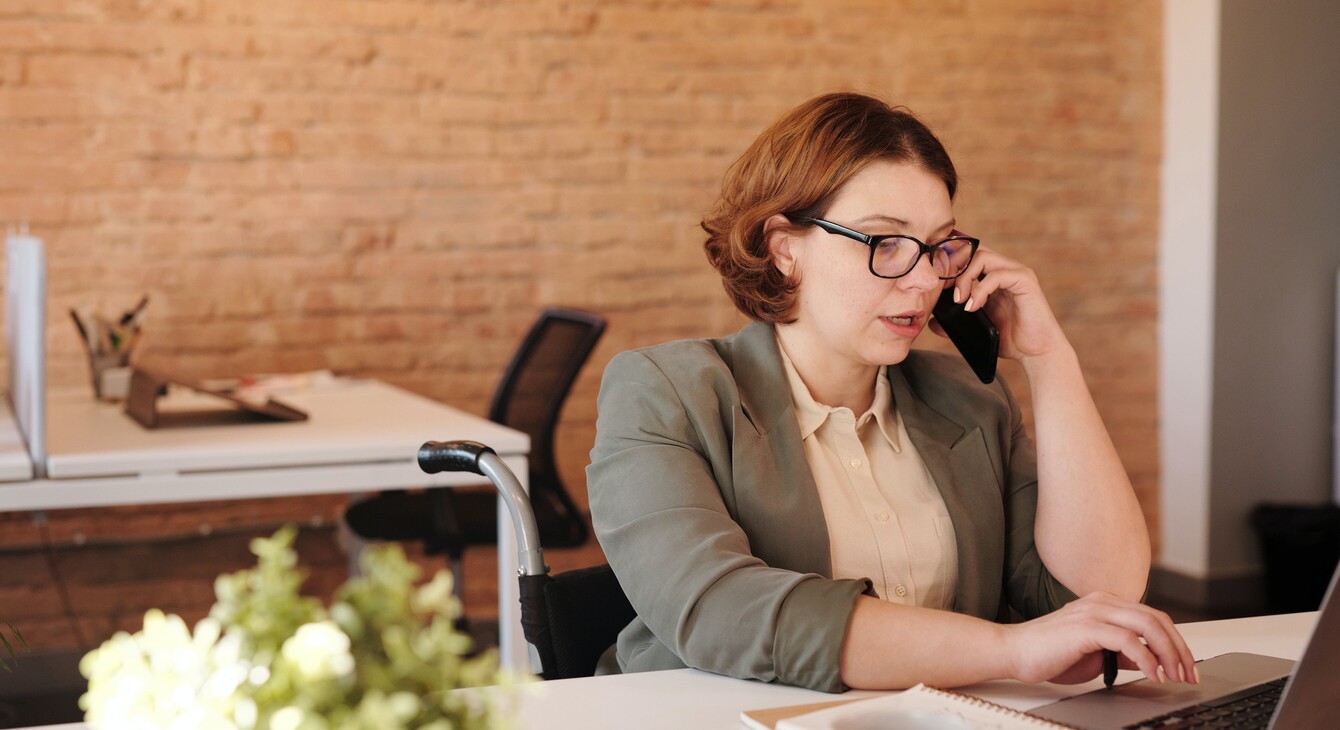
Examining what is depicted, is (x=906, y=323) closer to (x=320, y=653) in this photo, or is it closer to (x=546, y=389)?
(x=320, y=653)

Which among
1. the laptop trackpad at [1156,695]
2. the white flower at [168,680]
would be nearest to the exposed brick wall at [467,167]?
the laptop trackpad at [1156,695]

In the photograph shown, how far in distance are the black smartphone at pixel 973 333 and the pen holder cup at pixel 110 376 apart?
7.57ft

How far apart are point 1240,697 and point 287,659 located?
829mm

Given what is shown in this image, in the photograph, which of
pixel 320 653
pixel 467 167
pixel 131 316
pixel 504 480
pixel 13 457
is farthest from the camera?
pixel 467 167

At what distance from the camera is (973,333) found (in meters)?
1.55

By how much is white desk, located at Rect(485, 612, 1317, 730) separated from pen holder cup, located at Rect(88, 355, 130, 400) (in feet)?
7.93

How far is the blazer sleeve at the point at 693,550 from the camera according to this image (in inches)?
43.0

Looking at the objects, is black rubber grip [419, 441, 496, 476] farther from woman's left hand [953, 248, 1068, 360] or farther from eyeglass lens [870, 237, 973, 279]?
woman's left hand [953, 248, 1068, 360]

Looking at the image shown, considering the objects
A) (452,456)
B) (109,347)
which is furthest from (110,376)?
(452,456)

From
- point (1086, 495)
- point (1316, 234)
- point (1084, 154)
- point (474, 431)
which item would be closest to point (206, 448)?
point (474, 431)

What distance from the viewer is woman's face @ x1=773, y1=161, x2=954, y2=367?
1.42 m

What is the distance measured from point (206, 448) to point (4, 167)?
1.54 m

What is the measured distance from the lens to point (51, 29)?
346cm

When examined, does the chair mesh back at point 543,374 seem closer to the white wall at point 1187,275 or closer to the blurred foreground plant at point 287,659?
Result: the white wall at point 1187,275
